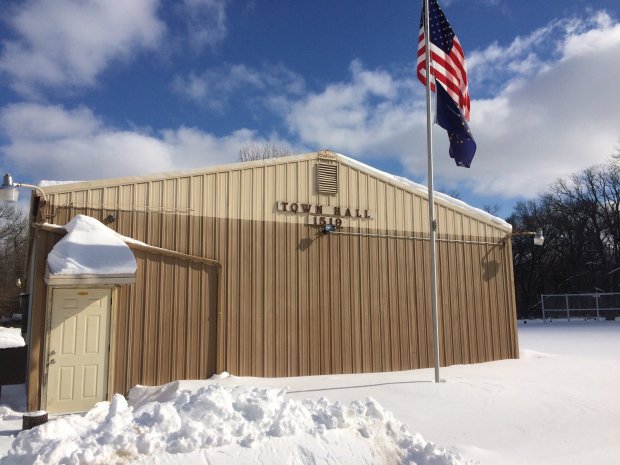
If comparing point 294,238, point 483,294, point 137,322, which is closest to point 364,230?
point 294,238

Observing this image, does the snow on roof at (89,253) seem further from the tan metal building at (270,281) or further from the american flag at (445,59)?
the american flag at (445,59)

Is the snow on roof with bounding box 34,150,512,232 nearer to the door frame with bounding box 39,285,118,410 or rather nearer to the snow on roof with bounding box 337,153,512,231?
the snow on roof with bounding box 337,153,512,231

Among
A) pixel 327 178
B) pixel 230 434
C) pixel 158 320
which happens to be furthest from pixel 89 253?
pixel 327 178

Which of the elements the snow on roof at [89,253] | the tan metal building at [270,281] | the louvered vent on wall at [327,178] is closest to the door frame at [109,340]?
the tan metal building at [270,281]

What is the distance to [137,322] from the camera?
860 cm

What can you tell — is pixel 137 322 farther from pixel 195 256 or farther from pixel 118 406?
pixel 118 406

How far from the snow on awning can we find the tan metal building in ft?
0.43

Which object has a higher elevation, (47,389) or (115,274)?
(115,274)

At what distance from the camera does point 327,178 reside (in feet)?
35.2

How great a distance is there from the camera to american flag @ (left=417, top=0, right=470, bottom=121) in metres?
9.16

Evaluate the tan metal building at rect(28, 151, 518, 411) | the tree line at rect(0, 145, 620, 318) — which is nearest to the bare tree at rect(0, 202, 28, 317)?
the tree line at rect(0, 145, 620, 318)

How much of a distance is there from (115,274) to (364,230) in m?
5.36

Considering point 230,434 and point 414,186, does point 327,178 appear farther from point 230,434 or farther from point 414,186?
point 230,434

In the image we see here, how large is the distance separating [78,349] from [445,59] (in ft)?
26.7
